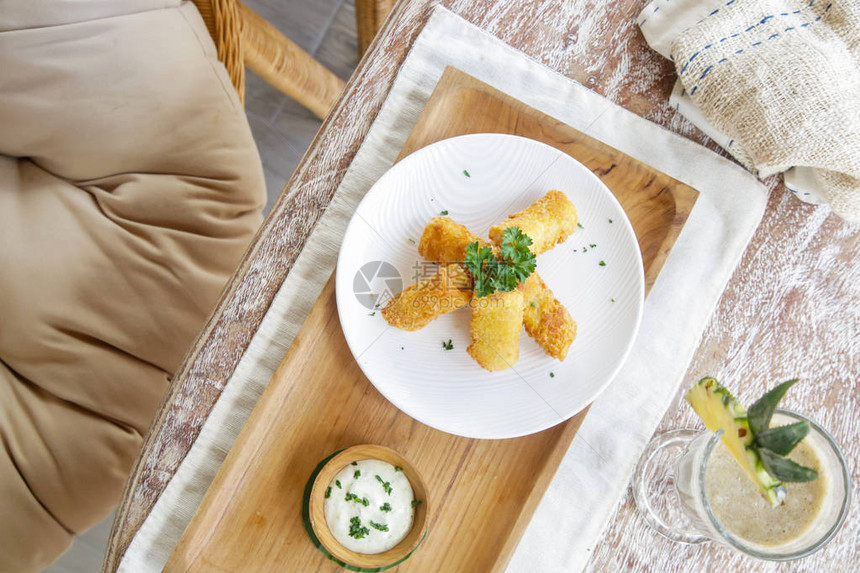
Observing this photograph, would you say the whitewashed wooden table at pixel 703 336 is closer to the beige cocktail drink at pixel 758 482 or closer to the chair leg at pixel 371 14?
the beige cocktail drink at pixel 758 482

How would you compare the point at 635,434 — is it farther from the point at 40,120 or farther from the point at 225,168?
Answer: the point at 40,120

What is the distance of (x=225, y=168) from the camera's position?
4.40ft

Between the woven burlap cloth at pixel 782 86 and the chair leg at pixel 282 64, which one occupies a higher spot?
the woven burlap cloth at pixel 782 86

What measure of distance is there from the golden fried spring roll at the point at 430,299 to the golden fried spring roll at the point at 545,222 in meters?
0.09

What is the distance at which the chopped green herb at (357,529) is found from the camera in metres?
0.97

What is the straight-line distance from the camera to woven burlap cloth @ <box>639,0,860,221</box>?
1046mm

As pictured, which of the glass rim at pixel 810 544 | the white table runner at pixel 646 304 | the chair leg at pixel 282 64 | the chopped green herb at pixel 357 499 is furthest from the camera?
the chair leg at pixel 282 64

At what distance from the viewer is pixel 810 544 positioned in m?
0.90

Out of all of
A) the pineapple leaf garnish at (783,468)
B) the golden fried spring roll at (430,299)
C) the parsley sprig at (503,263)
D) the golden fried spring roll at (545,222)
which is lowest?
the golden fried spring roll at (430,299)

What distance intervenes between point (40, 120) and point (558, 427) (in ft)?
3.71

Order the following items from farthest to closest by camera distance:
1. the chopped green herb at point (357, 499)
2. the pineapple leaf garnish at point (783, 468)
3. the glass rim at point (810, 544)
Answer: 1. the chopped green herb at point (357, 499)
2. the glass rim at point (810, 544)
3. the pineapple leaf garnish at point (783, 468)

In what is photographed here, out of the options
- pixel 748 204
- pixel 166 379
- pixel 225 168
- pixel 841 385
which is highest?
pixel 748 204

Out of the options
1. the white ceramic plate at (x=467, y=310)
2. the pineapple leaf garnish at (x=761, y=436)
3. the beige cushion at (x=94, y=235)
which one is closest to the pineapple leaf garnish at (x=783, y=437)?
the pineapple leaf garnish at (x=761, y=436)

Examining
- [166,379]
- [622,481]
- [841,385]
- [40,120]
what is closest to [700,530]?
[622,481]
